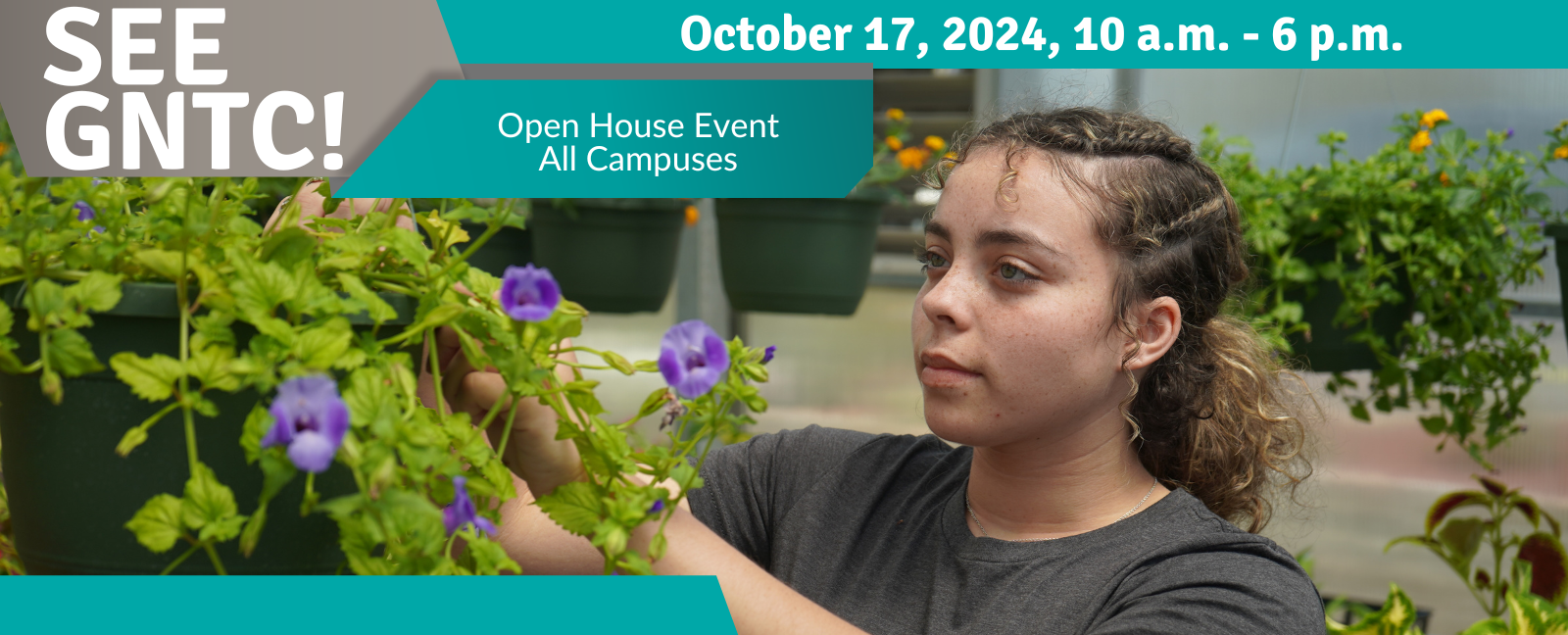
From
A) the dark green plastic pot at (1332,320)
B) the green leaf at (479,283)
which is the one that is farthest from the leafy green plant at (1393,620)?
the green leaf at (479,283)

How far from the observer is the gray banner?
1.64 ft

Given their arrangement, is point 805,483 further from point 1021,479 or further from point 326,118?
point 326,118

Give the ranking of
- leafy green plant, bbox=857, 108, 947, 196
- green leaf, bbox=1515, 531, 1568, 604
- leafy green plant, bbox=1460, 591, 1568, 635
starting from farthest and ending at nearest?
leafy green plant, bbox=857, 108, 947, 196, green leaf, bbox=1515, 531, 1568, 604, leafy green plant, bbox=1460, 591, 1568, 635

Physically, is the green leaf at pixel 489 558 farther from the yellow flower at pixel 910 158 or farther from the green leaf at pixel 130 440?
the yellow flower at pixel 910 158

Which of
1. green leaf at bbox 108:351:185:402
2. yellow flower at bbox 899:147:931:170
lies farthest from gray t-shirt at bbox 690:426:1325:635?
yellow flower at bbox 899:147:931:170

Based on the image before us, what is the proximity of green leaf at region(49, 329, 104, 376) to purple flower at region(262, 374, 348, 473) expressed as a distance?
112 millimetres

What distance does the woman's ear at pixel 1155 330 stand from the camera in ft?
2.78

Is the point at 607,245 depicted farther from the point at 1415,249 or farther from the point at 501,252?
the point at 1415,249

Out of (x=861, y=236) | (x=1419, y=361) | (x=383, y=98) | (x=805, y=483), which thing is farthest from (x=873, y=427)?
(x=383, y=98)

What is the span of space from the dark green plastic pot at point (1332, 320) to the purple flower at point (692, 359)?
132 cm

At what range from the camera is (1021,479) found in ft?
2.93

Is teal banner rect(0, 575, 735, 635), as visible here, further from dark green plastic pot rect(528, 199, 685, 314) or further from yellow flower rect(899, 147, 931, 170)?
yellow flower rect(899, 147, 931, 170)

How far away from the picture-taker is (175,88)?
0.50 m

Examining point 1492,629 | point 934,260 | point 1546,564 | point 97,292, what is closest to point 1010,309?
point 934,260
